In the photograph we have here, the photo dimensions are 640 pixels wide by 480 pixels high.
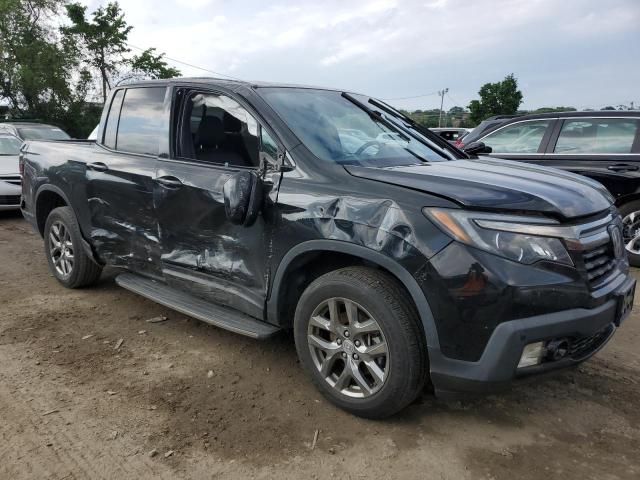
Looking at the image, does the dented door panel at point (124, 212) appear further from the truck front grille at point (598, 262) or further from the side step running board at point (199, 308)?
the truck front grille at point (598, 262)

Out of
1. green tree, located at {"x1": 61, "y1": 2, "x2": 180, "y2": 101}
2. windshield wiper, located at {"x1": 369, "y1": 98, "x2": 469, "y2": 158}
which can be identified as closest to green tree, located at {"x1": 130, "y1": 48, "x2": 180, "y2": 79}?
green tree, located at {"x1": 61, "y1": 2, "x2": 180, "y2": 101}

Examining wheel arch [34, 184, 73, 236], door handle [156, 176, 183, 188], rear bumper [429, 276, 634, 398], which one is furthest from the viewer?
wheel arch [34, 184, 73, 236]

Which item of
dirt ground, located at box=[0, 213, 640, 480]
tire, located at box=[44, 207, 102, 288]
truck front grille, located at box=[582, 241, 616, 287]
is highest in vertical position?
truck front grille, located at box=[582, 241, 616, 287]

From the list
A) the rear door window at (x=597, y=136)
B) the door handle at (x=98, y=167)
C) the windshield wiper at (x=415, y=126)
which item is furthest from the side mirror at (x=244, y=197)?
the rear door window at (x=597, y=136)

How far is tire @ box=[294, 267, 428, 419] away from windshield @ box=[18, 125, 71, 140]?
35.1 ft

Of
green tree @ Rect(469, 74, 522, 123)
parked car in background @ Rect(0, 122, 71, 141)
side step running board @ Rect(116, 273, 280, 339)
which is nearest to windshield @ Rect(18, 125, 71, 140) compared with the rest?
parked car in background @ Rect(0, 122, 71, 141)

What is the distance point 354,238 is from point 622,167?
15.0ft

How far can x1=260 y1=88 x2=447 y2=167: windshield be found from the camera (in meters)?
3.12

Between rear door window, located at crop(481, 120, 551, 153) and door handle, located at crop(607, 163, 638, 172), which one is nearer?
door handle, located at crop(607, 163, 638, 172)

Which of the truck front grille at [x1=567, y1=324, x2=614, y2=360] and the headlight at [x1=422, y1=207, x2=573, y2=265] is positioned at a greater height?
the headlight at [x1=422, y1=207, x2=573, y2=265]

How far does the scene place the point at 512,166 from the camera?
11.0ft

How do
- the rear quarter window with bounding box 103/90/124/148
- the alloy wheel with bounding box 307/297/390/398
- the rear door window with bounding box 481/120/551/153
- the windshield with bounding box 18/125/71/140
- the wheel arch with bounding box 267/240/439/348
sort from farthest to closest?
the windshield with bounding box 18/125/71/140 < the rear door window with bounding box 481/120/551/153 < the rear quarter window with bounding box 103/90/124/148 < the alloy wheel with bounding box 307/297/390/398 < the wheel arch with bounding box 267/240/439/348

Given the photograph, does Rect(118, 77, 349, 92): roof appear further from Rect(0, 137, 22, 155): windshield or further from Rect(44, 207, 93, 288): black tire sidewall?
Rect(0, 137, 22, 155): windshield

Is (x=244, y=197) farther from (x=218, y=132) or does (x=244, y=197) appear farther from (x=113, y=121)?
(x=113, y=121)
